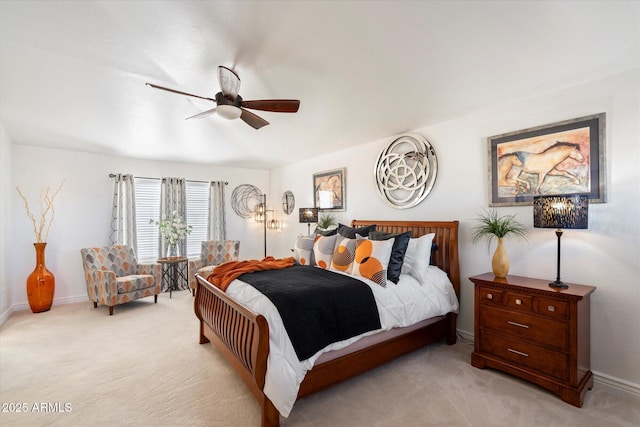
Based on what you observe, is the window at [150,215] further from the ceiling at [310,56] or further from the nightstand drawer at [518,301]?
the nightstand drawer at [518,301]

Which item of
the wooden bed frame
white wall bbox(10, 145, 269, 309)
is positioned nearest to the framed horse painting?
the wooden bed frame

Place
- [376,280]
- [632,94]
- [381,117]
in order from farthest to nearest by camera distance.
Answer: [381,117], [376,280], [632,94]

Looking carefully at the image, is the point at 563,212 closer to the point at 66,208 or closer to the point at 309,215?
the point at 309,215

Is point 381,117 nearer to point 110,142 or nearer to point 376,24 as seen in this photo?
point 376,24

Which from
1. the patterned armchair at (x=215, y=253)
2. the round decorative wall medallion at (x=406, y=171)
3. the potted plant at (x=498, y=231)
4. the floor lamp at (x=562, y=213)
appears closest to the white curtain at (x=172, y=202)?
the patterned armchair at (x=215, y=253)

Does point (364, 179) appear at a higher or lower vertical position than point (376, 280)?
higher

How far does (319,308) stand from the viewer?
235 cm

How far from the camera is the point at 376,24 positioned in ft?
7.16

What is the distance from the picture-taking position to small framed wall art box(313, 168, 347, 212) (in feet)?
16.9

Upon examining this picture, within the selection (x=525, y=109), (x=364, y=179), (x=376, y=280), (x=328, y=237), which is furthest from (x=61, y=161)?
(x=525, y=109)

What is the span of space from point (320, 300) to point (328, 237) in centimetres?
138

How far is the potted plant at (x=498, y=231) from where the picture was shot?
286cm

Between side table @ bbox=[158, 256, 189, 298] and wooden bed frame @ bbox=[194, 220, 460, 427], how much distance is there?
257 centimetres

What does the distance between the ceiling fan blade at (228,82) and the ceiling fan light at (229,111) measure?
88 millimetres
